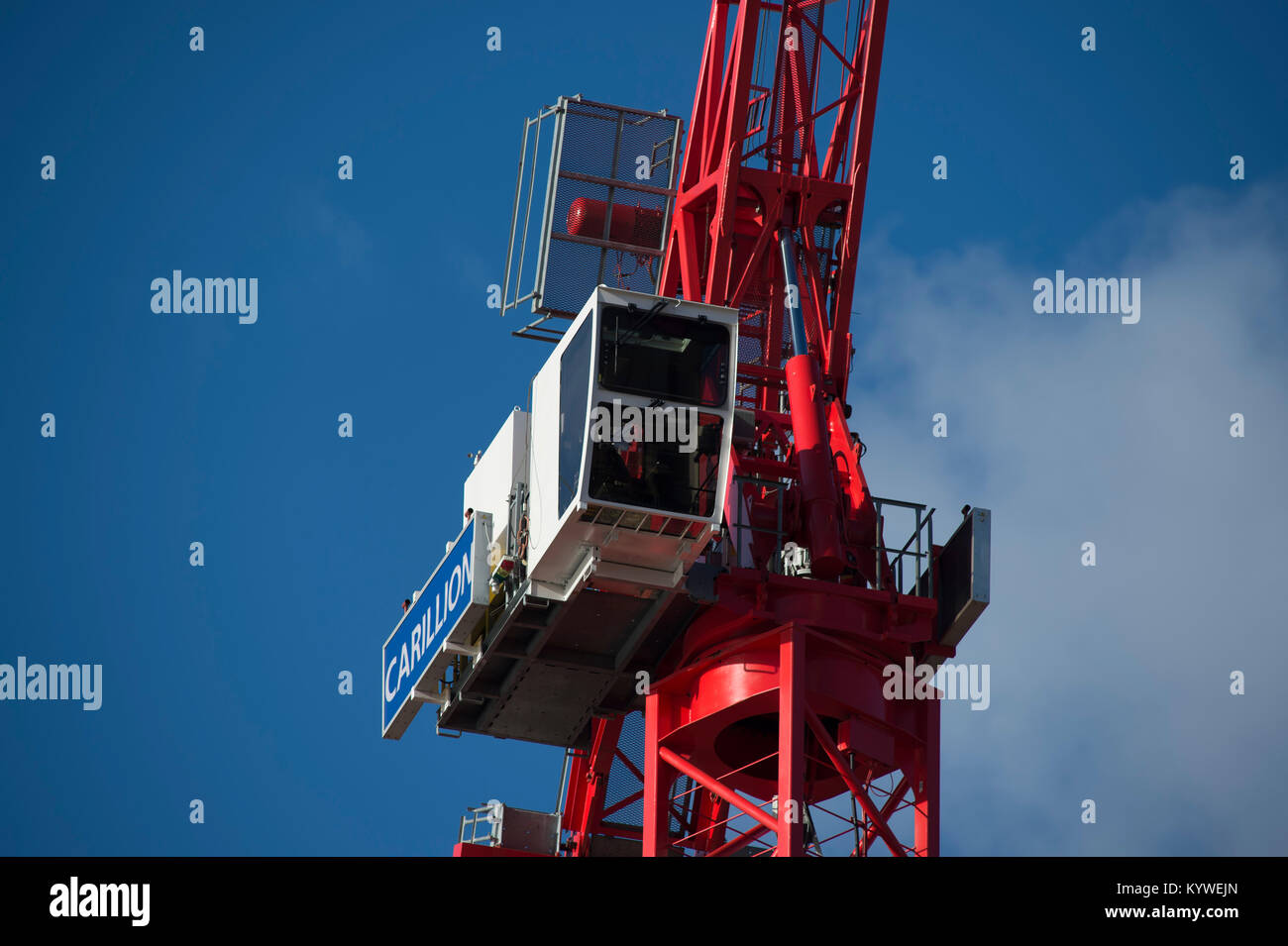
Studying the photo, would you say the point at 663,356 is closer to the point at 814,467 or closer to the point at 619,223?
the point at 814,467

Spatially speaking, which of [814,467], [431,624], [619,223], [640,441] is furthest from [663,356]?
[619,223]

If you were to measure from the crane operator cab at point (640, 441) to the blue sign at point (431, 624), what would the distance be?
10.1ft

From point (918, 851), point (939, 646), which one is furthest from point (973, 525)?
point (918, 851)

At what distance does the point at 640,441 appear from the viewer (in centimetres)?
4216

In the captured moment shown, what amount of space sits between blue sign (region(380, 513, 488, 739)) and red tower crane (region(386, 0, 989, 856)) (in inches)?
20.5

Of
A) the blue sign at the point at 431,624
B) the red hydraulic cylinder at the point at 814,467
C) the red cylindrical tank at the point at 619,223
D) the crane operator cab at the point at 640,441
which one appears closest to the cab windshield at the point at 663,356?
the crane operator cab at the point at 640,441

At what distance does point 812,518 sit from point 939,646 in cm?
324

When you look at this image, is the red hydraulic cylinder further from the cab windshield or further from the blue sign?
the blue sign

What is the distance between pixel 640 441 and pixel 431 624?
8.36 meters

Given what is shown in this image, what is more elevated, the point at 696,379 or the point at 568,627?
the point at 696,379

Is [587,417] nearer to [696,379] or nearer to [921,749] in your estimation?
[696,379]

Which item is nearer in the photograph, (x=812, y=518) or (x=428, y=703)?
(x=812, y=518)

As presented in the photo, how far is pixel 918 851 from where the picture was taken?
1762 inches
